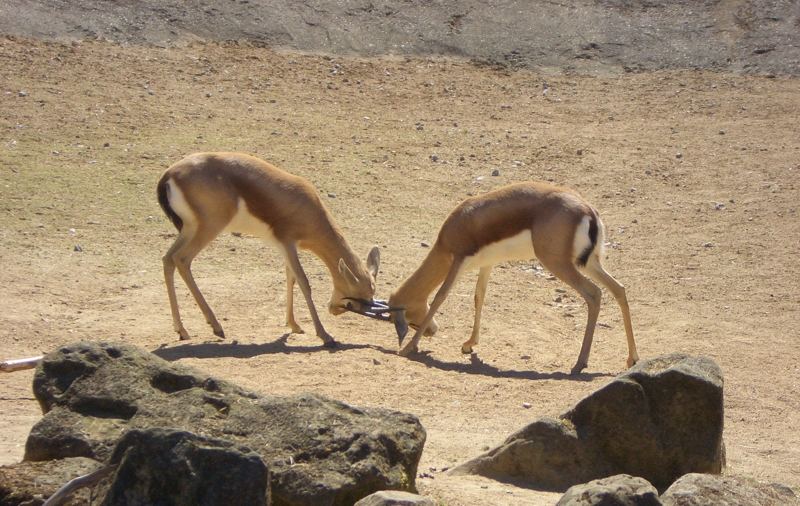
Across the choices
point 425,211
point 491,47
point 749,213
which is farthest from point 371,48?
point 749,213

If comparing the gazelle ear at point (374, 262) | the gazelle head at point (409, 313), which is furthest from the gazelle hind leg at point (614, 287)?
the gazelle ear at point (374, 262)

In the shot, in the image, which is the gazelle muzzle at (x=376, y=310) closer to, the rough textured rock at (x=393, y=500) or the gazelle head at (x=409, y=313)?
the gazelle head at (x=409, y=313)

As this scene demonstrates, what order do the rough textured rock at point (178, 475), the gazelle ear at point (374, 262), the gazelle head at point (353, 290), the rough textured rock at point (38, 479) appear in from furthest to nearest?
the gazelle ear at point (374, 262) → the gazelle head at point (353, 290) → the rough textured rock at point (38, 479) → the rough textured rock at point (178, 475)

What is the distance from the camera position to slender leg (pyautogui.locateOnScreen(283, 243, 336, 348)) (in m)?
11.1

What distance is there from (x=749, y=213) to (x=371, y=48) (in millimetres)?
8822

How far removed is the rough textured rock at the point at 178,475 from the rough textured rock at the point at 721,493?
6.76ft

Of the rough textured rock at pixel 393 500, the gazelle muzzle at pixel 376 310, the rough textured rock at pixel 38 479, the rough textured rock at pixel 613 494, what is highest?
the rough textured rock at pixel 613 494

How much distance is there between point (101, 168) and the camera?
1570 cm

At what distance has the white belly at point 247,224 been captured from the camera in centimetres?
1127

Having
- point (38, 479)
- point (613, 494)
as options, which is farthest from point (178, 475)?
point (613, 494)

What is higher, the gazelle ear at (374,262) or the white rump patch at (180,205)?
the white rump patch at (180,205)

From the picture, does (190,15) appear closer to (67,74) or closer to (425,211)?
(67,74)

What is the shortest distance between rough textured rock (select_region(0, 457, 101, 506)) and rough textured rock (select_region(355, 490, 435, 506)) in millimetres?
1302

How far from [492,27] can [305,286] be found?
512 inches
